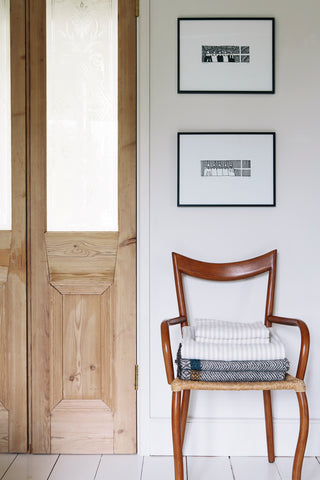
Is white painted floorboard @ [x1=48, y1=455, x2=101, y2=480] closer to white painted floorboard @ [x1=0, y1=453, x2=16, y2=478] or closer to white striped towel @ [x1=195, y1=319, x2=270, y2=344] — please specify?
white painted floorboard @ [x1=0, y1=453, x2=16, y2=478]

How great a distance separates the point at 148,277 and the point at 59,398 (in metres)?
0.65

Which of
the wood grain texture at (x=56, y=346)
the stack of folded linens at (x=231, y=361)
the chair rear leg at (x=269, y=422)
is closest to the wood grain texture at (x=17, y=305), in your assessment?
the wood grain texture at (x=56, y=346)

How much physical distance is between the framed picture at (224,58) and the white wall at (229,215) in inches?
1.6

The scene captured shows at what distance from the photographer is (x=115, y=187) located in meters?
1.99

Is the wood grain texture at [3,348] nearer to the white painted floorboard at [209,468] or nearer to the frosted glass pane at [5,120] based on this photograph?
the frosted glass pane at [5,120]

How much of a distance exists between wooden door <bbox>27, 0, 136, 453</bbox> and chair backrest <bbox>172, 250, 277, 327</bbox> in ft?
0.74

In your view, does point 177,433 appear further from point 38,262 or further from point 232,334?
point 38,262

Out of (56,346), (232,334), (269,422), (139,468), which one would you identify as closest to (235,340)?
(232,334)

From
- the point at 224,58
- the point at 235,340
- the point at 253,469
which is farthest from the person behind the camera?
the point at 224,58

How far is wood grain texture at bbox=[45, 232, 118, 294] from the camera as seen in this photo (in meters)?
1.97

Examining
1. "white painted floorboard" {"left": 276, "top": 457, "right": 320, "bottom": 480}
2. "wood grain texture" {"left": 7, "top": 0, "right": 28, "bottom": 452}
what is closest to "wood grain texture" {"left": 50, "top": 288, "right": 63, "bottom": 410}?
"wood grain texture" {"left": 7, "top": 0, "right": 28, "bottom": 452}

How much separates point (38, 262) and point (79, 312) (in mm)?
281

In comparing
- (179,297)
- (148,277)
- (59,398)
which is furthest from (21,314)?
(179,297)

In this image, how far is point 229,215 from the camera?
1964 mm
